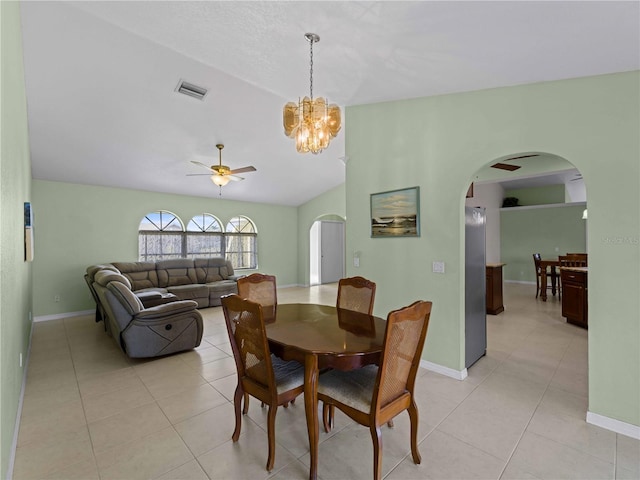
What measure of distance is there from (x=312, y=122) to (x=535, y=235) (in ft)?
29.6

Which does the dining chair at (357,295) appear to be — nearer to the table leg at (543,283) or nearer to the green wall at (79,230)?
the green wall at (79,230)

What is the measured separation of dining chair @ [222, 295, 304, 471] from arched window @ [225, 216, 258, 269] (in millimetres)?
6222

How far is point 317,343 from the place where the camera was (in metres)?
1.80

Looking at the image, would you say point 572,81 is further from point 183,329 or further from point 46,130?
point 46,130

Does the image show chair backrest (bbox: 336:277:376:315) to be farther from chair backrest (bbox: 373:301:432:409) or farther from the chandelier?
the chandelier

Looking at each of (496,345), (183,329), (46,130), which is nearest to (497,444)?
(496,345)

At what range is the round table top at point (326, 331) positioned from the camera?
1719mm

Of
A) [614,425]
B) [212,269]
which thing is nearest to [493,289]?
[614,425]

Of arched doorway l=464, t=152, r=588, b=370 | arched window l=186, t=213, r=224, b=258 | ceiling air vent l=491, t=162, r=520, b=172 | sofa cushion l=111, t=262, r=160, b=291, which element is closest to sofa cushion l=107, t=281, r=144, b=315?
sofa cushion l=111, t=262, r=160, b=291

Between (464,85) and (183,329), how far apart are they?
4.02 meters

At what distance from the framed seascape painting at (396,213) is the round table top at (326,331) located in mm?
1228

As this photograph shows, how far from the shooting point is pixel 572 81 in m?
2.27

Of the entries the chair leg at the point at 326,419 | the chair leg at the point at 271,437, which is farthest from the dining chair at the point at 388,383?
the chair leg at the point at 326,419

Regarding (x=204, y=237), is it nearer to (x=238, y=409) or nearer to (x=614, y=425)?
(x=238, y=409)
